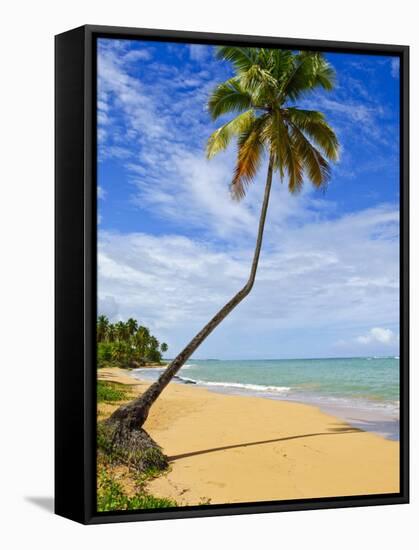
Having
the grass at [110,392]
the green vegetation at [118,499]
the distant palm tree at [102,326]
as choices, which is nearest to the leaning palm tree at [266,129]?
the grass at [110,392]

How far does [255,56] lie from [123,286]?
2.21 m

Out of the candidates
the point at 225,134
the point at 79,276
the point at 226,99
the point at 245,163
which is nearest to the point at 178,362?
the point at 79,276

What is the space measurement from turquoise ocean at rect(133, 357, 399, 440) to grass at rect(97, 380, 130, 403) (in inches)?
13.9

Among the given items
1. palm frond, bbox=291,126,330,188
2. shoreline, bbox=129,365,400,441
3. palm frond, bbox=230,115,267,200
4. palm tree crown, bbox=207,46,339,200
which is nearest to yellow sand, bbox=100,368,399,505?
shoreline, bbox=129,365,400,441

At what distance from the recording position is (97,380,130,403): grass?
28.2 feet

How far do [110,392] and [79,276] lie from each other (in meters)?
0.93

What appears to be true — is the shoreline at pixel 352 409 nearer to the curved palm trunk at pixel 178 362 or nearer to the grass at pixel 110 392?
the curved palm trunk at pixel 178 362

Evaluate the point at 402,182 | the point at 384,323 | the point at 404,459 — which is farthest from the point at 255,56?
the point at 404,459

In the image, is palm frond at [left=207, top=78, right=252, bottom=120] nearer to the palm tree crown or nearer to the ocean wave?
the palm tree crown

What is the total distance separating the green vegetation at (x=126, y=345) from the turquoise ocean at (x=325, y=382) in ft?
0.67

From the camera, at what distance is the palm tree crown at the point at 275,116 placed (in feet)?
30.0

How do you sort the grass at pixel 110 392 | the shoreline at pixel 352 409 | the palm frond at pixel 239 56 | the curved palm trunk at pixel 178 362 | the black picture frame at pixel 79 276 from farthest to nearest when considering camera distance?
the shoreline at pixel 352 409 → the palm frond at pixel 239 56 → the curved palm trunk at pixel 178 362 → the grass at pixel 110 392 → the black picture frame at pixel 79 276

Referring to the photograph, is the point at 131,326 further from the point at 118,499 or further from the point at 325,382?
the point at 325,382

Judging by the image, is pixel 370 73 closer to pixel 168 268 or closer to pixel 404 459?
pixel 168 268
